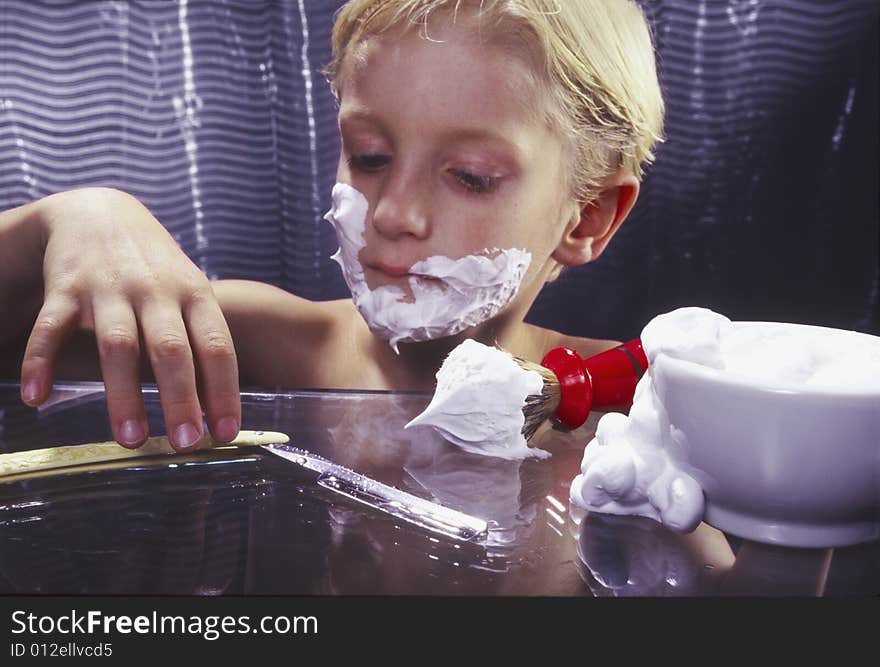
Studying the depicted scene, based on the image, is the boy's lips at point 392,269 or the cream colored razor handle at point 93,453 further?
the boy's lips at point 392,269

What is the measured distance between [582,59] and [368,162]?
0.21 meters

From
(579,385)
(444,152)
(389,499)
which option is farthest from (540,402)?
(444,152)

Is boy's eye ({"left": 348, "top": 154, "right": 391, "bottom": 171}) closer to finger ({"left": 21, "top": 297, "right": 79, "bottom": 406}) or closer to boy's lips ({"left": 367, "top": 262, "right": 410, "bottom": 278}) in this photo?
boy's lips ({"left": 367, "top": 262, "right": 410, "bottom": 278})

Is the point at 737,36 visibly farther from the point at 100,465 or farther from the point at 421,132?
the point at 100,465

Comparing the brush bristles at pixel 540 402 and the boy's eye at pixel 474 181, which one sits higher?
the boy's eye at pixel 474 181

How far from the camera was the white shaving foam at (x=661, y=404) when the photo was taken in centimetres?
49

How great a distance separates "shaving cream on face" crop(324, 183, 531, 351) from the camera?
799 millimetres

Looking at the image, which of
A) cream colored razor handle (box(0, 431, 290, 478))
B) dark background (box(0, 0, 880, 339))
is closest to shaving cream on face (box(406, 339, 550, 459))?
cream colored razor handle (box(0, 431, 290, 478))

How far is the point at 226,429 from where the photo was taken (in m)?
0.57

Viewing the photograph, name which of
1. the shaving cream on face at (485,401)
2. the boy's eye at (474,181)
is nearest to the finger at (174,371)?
the shaving cream on face at (485,401)

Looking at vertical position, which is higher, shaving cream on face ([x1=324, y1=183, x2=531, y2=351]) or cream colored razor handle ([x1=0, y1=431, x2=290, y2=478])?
shaving cream on face ([x1=324, y1=183, x2=531, y2=351])

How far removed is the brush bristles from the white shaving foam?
9cm

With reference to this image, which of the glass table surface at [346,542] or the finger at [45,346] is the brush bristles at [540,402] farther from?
the finger at [45,346]

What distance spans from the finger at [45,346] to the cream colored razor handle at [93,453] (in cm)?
3
